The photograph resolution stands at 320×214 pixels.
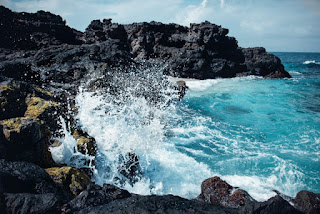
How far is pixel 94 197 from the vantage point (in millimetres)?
2348

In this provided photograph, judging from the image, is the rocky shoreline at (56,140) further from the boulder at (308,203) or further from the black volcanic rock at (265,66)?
the black volcanic rock at (265,66)

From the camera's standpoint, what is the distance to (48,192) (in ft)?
7.54

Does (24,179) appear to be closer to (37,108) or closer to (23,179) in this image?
(23,179)

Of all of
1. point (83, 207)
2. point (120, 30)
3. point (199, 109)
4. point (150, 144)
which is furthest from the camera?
point (120, 30)

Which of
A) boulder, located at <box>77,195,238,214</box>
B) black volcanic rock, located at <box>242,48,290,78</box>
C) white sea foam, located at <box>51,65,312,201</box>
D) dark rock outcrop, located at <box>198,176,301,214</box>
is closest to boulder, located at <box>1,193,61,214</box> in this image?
boulder, located at <box>77,195,238,214</box>

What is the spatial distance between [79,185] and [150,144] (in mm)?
3208

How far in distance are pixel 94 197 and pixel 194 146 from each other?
4.57m

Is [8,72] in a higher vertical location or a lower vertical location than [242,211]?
higher

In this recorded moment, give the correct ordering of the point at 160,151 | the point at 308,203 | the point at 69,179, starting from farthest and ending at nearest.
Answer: the point at 160,151, the point at 308,203, the point at 69,179

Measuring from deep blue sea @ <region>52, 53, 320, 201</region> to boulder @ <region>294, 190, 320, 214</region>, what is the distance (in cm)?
102

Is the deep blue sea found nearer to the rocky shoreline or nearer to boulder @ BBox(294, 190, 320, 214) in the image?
the rocky shoreline

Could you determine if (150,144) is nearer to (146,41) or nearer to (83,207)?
(83,207)

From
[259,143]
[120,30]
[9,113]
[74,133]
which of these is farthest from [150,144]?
[120,30]

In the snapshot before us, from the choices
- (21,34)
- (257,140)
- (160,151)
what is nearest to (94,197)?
(160,151)
